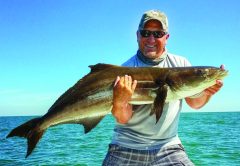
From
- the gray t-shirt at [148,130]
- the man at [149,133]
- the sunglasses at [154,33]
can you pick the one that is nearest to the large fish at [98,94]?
the man at [149,133]

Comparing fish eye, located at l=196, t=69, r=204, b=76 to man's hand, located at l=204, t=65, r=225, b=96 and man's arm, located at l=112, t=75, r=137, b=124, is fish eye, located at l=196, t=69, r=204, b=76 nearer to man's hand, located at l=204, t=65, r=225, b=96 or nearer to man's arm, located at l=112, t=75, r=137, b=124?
man's hand, located at l=204, t=65, r=225, b=96

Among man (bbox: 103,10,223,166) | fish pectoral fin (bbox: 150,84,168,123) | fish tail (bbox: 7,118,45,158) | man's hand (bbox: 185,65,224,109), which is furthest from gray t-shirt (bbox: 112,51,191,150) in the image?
fish tail (bbox: 7,118,45,158)

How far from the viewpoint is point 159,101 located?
4.86 meters

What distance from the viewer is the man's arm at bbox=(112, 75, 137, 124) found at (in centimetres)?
488

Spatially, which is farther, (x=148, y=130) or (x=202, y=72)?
(x=148, y=130)

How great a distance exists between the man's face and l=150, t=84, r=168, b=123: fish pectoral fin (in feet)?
2.45

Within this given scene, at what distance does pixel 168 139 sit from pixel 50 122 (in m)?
1.61

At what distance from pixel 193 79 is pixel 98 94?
1.26 m

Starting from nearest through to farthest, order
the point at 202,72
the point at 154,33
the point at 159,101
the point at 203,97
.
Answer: the point at 159,101 < the point at 202,72 < the point at 203,97 < the point at 154,33

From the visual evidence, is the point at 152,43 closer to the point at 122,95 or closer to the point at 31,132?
the point at 122,95

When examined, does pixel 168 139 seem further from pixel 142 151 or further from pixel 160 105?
pixel 160 105

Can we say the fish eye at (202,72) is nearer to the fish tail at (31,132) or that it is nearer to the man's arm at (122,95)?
the man's arm at (122,95)

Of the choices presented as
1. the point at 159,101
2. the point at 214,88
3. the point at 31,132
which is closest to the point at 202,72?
the point at 214,88

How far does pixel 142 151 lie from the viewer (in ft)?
17.5
